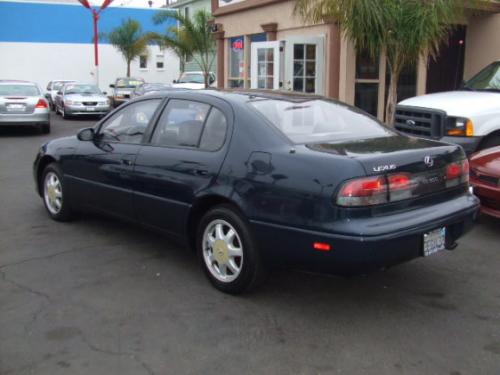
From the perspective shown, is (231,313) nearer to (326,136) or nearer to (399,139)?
(326,136)

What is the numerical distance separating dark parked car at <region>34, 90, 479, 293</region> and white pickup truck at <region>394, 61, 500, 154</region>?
3.12 m

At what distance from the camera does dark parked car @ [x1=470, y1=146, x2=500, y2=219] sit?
5922 millimetres

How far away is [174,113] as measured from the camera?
16.6 ft

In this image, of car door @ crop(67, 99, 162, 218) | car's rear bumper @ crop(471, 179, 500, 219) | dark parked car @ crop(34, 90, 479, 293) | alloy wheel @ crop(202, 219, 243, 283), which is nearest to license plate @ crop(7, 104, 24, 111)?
car door @ crop(67, 99, 162, 218)

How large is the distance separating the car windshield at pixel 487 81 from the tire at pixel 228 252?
599cm

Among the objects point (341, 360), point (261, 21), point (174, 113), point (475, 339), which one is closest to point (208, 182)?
point (174, 113)

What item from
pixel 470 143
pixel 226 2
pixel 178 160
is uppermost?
pixel 226 2

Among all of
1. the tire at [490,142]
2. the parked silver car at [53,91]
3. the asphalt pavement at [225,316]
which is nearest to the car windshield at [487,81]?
the tire at [490,142]

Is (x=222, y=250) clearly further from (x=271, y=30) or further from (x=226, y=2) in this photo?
(x=226, y=2)

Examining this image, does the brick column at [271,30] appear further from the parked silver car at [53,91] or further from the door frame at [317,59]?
the parked silver car at [53,91]

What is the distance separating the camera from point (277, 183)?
3971 millimetres

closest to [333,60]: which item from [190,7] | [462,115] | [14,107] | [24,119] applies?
[462,115]

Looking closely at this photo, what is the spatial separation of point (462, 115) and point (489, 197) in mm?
2162

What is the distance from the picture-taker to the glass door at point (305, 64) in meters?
13.4
